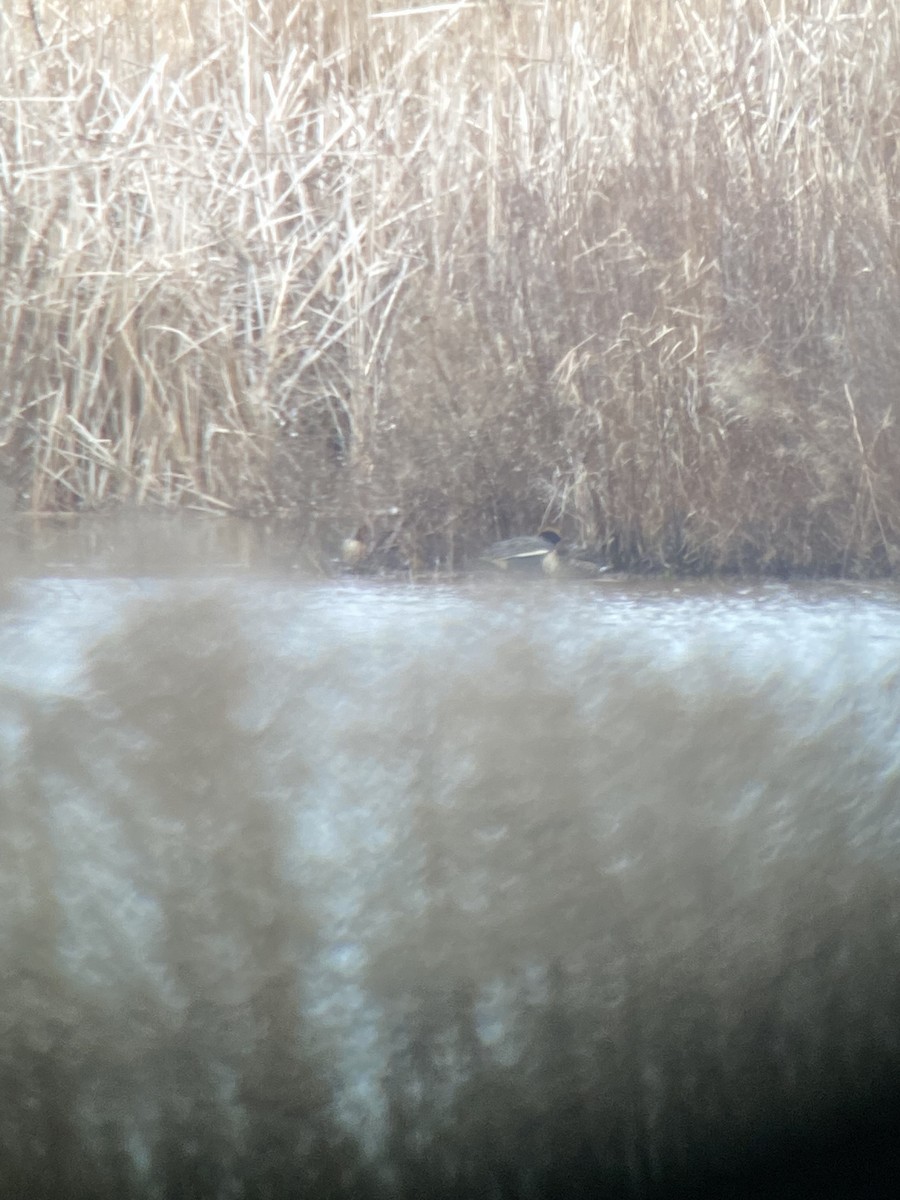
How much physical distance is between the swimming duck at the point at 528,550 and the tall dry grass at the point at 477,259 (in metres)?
0.02

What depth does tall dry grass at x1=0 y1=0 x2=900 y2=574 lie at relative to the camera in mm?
853

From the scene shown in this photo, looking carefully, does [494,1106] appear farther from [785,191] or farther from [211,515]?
[785,191]

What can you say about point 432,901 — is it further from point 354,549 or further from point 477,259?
point 477,259

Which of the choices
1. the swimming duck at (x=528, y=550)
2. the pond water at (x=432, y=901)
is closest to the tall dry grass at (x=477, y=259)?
the swimming duck at (x=528, y=550)

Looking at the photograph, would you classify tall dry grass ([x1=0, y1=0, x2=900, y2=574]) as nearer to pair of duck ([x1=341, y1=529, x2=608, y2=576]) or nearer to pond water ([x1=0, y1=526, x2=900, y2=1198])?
pair of duck ([x1=341, y1=529, x2=608, y2=576])

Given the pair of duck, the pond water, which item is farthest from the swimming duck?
the pond water

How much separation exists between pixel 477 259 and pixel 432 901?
19.8 inches

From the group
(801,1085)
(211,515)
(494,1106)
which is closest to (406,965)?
(494,1106)

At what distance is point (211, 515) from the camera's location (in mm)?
804

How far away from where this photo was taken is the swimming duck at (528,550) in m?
0.83

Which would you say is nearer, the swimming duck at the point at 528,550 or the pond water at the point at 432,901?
the pond water at the point at 432,901

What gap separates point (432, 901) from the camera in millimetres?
560

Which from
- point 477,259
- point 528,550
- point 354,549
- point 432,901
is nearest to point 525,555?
point 528,550

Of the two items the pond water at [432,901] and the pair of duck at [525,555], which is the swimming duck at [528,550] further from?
the pond water at [432,901]
